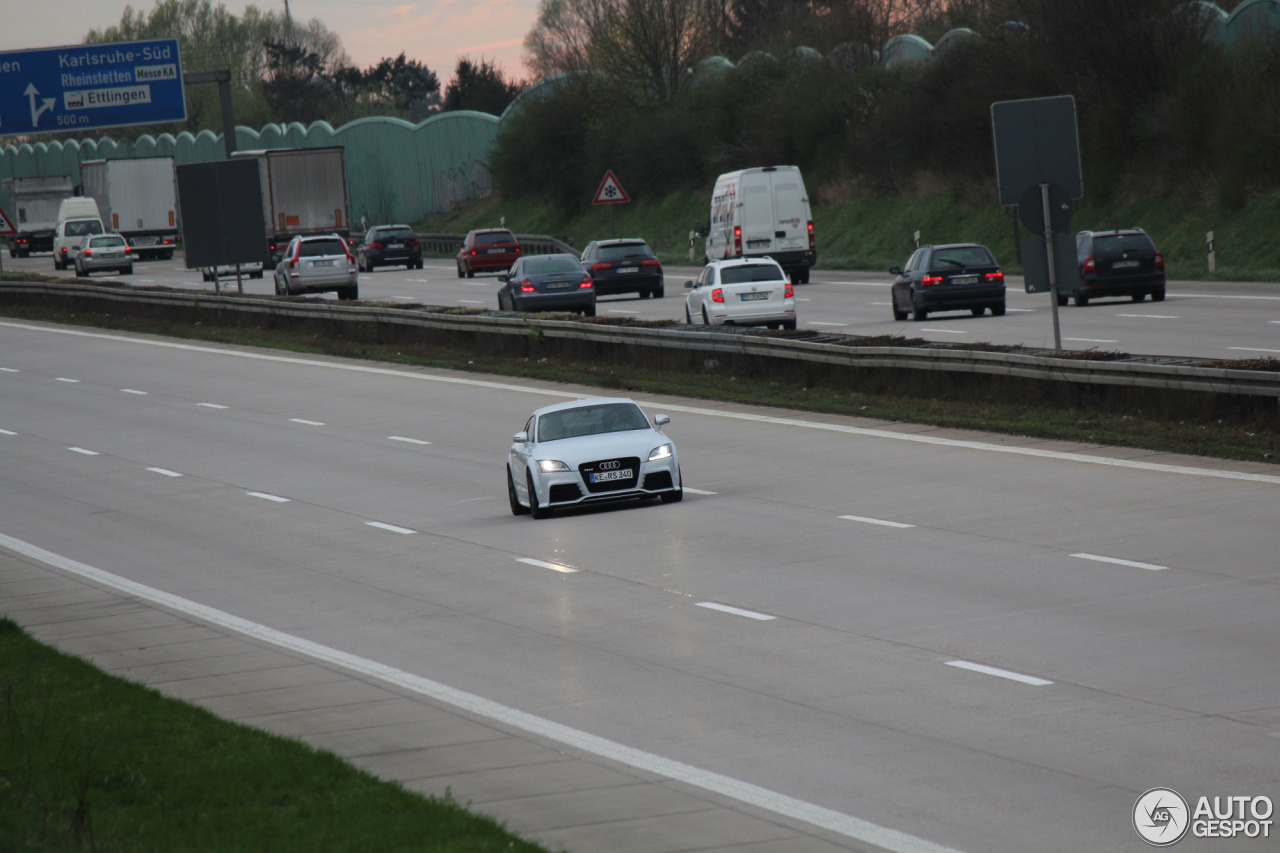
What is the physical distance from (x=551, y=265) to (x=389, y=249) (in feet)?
90.1

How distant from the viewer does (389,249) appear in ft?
216

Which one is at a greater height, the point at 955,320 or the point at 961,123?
the point at 961,123

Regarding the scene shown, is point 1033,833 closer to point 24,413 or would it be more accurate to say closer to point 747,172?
point 24,413

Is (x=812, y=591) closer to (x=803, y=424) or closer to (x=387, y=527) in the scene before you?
(x=387, y=527)

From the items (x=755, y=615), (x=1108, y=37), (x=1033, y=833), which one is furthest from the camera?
(x=1108, y=37)

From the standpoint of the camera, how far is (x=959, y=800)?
722 cm

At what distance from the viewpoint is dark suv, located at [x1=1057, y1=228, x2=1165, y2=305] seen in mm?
35469

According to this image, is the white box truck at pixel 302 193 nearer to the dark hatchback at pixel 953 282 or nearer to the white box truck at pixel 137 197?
the white box truck at pixel 137 197

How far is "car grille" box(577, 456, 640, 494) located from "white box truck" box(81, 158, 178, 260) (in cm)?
6641

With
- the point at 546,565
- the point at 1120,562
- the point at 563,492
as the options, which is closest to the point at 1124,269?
the point at 563,492

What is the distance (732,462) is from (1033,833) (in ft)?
43.8

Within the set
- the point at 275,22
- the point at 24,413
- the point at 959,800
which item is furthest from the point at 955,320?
the point at 275,22

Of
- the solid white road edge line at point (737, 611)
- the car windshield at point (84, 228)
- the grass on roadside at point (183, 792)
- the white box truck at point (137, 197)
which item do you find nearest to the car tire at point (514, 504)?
the solid white road edge line at point (737, 611)

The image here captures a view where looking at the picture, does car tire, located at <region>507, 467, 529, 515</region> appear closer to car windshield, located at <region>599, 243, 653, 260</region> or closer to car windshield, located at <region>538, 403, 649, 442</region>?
car windshield, located at <region>538, 403, 649, 442</region>
